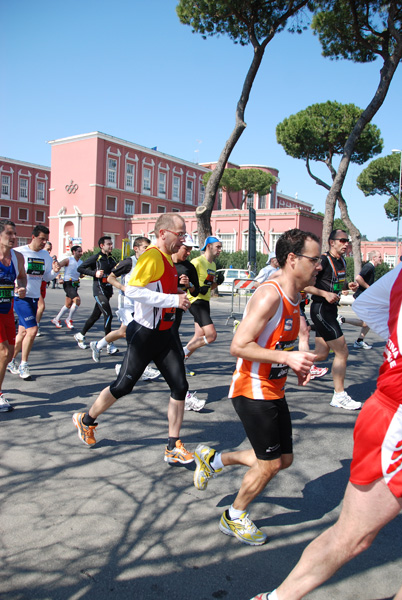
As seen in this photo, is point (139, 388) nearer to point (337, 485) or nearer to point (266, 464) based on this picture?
point (337, 485)

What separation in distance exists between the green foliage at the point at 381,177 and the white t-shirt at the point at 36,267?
1701 inches

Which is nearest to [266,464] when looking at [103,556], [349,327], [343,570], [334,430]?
[343,570]

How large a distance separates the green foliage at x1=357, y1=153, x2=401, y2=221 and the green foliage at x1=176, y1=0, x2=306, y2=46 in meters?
28.9

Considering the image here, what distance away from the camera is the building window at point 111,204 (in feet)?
164

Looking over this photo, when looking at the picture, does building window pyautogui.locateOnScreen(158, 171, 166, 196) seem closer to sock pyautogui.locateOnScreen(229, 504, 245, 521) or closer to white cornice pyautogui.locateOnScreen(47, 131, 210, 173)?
white cornice pyautogui.locateOnScreen(47, 131, 210, 173)

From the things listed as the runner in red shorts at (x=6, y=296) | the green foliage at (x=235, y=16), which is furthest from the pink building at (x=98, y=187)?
the runner in red shorts at (x=6, y=296)

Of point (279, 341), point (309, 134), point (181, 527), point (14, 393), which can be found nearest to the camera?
point (279, 341)

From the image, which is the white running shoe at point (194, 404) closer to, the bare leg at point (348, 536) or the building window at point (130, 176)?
the bare leg at point (348, 536)

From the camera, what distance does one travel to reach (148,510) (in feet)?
10.5

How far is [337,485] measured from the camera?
366 cm

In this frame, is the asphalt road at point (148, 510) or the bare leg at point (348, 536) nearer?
the bare leg at point (348, 536)

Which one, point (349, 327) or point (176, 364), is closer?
point (176, 364)

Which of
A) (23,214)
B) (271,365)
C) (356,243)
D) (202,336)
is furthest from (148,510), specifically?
(23,214)

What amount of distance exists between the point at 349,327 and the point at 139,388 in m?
8.99
